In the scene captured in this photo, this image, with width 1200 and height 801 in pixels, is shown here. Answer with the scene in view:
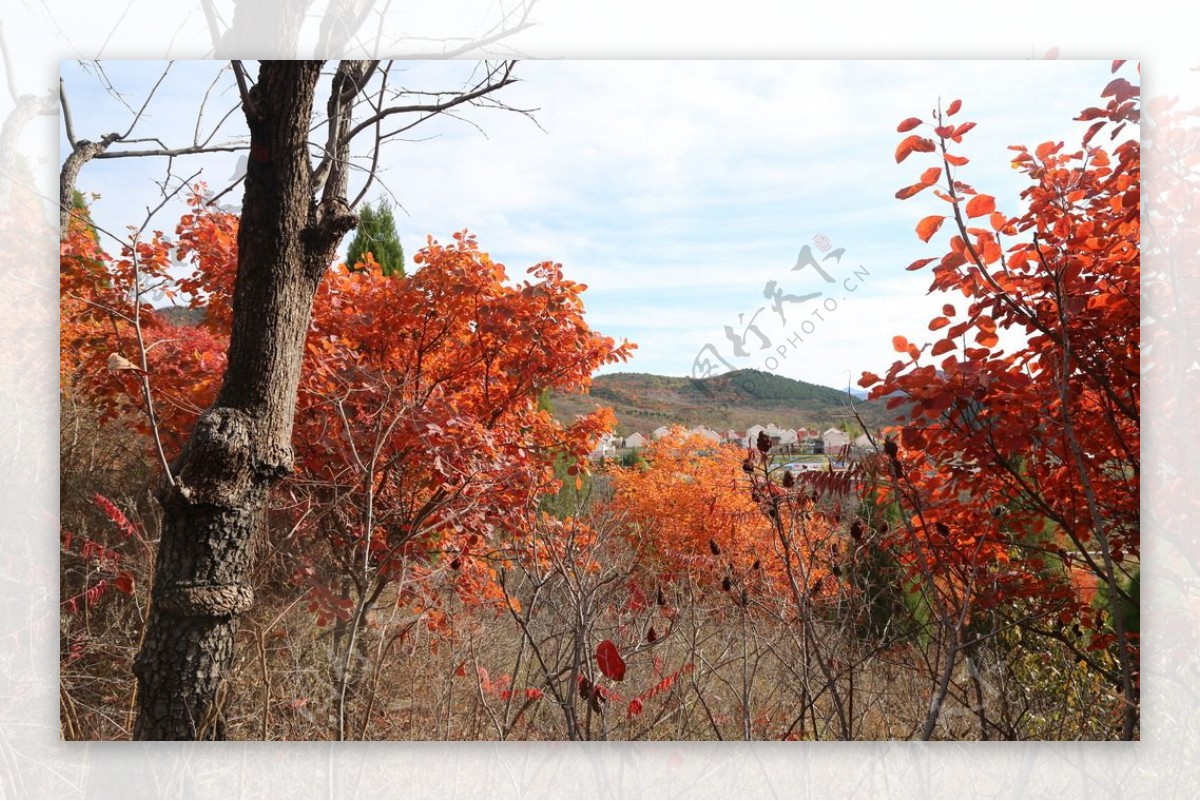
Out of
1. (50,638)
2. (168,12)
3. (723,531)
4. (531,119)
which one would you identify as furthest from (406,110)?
(723,531)

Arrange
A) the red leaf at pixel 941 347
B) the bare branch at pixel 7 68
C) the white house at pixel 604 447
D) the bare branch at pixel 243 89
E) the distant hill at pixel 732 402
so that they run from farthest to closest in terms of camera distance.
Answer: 1. the white house at pixel 604 447
2. the distant hill at pixel 732 402
3. the bare branch at pixel 7 68
4. the bare branch at pixel 243 89
5. the red leaf at pixel 941 347

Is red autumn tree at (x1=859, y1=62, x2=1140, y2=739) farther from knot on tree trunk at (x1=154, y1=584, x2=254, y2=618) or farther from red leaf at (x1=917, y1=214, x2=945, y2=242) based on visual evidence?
knot on tree trunk at (x1=154, y1=584, x2=254, y2=618)

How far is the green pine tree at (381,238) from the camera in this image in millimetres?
2887

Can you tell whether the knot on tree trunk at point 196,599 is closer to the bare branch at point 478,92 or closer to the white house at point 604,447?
the bare branch at point 478,92

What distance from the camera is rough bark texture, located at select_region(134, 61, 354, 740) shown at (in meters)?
2.17

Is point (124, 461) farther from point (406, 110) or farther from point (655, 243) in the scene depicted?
point (655, 243)

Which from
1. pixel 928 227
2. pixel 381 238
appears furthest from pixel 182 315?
pixel 928 227

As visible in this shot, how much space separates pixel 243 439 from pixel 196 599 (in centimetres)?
39

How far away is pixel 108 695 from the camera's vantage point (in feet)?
8.48

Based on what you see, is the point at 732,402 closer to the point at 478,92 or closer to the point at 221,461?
the point at 478,92

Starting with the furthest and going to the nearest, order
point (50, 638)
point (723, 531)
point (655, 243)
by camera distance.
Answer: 1. point (723, 531)
2. point (655, 243)
3. point (50, 638)

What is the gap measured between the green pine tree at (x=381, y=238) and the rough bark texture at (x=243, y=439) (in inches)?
12.3

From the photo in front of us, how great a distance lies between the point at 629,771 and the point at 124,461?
238cm

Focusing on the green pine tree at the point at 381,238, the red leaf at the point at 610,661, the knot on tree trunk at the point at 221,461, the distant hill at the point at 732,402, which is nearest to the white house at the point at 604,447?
the distant hill at the point at 732,402
